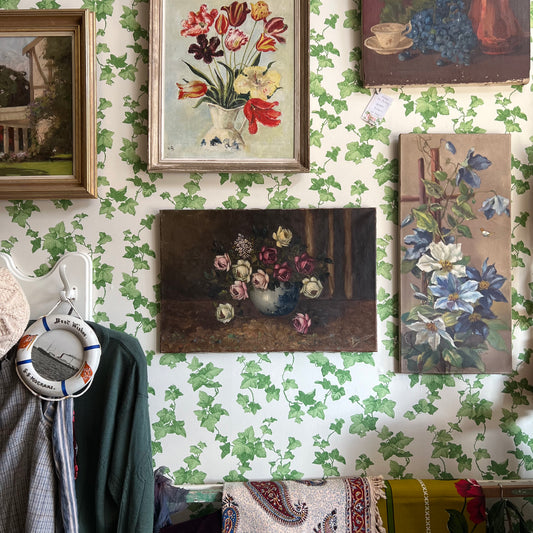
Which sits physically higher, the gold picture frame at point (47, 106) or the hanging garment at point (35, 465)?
the gold picture frame at point (47, 106)

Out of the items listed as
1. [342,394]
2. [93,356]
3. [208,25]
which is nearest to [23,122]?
[208,25]

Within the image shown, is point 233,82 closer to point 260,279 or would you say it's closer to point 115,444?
point 260,279

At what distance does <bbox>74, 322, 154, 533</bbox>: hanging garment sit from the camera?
4.42ft

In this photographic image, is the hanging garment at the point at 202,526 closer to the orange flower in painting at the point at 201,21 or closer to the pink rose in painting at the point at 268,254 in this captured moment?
the pink rose in painting at the point at 268,254

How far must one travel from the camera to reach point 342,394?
5.03 ft

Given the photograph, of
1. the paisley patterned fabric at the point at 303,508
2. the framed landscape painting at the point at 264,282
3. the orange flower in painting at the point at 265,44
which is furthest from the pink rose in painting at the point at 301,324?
the orange flower in painting at the point at 265,44

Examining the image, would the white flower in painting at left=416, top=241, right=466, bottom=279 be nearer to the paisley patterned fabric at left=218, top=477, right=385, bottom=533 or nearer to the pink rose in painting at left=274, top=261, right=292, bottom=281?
the pink rose in painting at left=274, top=261, right=292, bottom=281

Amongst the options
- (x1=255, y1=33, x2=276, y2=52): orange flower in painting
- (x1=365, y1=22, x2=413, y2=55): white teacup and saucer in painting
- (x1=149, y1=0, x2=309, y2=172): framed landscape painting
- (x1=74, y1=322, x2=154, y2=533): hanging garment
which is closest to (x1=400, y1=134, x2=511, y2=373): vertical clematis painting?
(x1=365, y1=22, x2=413, y2=55): white teacup and saucer in painting

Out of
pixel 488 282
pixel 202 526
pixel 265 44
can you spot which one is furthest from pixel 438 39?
pixel 202 526

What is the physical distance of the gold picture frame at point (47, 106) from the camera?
4.91ft

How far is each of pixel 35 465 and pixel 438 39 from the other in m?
1.59

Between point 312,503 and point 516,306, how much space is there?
0.81m

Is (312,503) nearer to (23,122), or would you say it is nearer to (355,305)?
(355,305)

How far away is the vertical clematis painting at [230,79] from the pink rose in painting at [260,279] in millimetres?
332
